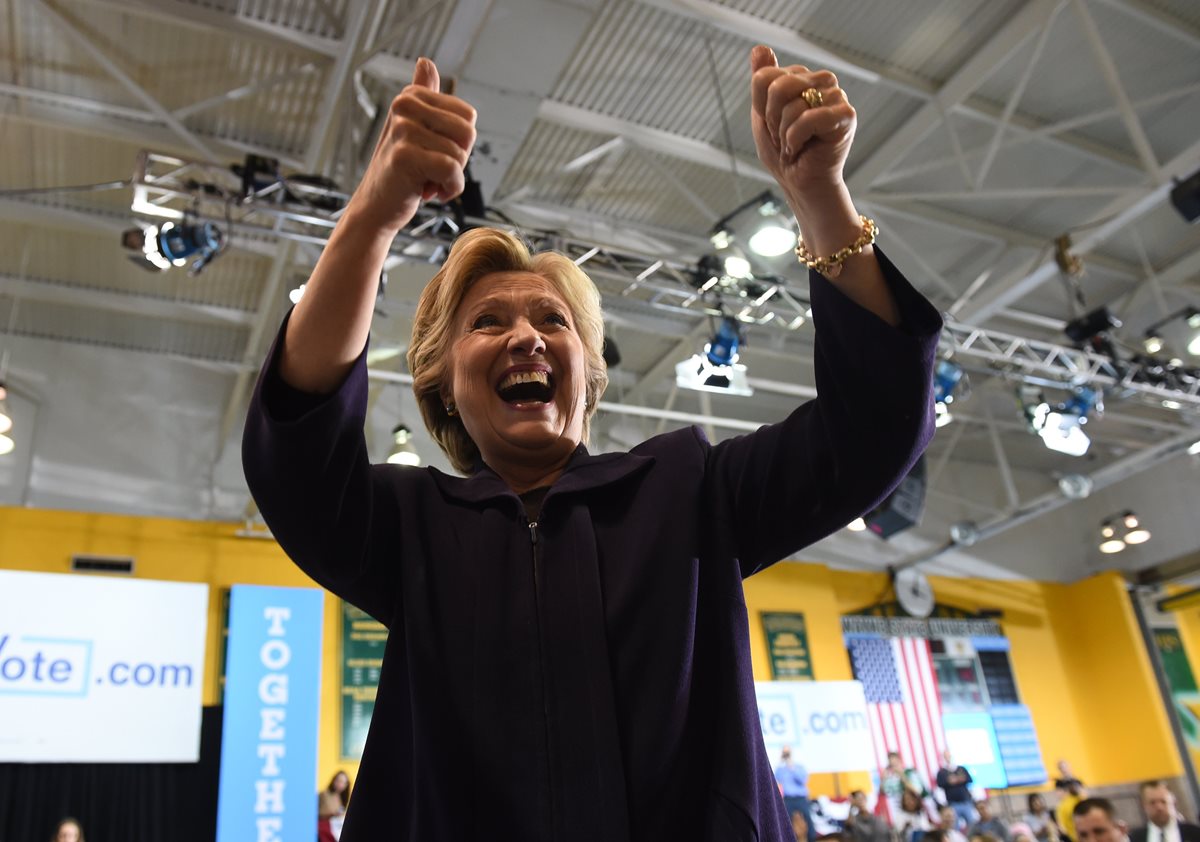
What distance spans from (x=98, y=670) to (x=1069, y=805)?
384 inches

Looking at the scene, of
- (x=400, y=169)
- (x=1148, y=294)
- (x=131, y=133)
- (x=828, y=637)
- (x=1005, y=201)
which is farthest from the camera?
(x=828, y=637)

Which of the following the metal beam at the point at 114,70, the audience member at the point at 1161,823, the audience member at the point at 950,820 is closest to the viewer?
the audience member at the point at 1161,823

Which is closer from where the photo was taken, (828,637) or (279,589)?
(279,589)

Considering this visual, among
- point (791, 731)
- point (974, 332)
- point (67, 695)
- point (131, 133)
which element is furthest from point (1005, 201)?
point (67, 695)

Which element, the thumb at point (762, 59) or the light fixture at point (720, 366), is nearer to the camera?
the thumb at point (762, 59)

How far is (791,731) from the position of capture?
34.5 feet

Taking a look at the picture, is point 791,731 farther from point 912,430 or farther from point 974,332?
point 912,430

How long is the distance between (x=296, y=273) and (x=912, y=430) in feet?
25.7

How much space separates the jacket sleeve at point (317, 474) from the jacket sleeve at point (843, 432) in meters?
0.33

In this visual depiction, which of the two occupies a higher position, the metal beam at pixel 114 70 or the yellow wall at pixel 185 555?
the metal beam at pixel 114 70

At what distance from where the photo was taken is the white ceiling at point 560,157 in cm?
627

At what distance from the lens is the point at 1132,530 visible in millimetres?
13133

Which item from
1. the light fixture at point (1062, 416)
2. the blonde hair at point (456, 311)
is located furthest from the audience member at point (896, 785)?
the blonde hair at point (456, 311)

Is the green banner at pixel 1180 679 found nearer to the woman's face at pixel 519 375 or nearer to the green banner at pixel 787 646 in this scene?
the green banner at pixel 787 646
